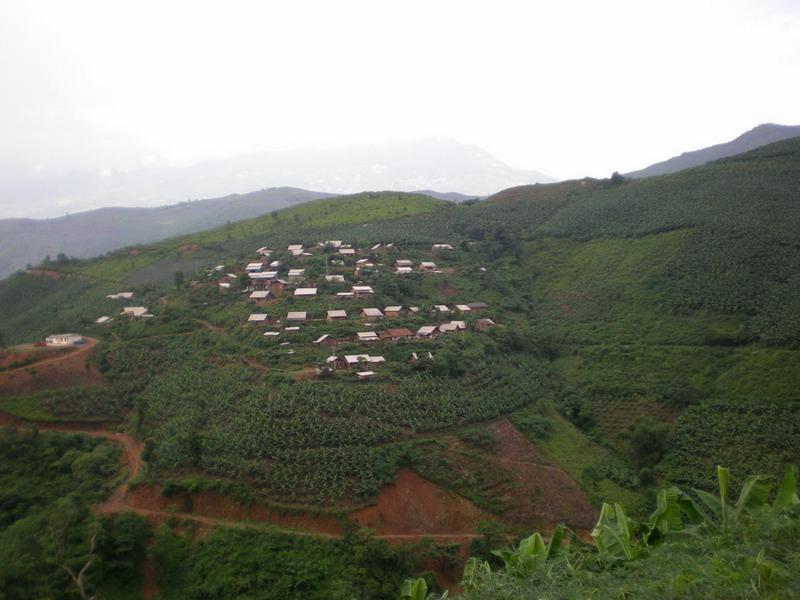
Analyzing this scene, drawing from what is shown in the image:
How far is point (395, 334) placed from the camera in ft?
123

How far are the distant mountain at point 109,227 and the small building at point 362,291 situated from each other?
384 feet

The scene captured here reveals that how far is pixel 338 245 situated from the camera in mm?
57812

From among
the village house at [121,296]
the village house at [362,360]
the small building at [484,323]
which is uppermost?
the village house at [121,296]

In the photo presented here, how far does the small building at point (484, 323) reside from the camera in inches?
1623

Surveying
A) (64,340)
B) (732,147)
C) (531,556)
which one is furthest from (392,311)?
(732,147)

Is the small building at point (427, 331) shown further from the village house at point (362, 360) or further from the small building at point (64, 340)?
the small building at point (64, 340)

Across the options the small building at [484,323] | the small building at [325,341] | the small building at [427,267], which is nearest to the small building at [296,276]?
the small building at [427,267]

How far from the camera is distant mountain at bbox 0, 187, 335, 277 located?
148 meters

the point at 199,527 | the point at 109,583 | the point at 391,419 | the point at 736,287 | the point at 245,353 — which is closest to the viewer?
the point at 109,583

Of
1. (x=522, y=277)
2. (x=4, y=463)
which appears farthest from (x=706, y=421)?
(x=4, y=463)

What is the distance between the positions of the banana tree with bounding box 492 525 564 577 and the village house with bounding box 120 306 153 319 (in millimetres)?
40418

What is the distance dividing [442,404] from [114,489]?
1772 cm

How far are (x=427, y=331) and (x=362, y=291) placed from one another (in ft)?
30.5

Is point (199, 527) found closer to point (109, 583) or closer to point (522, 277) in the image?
point (109, 583)
